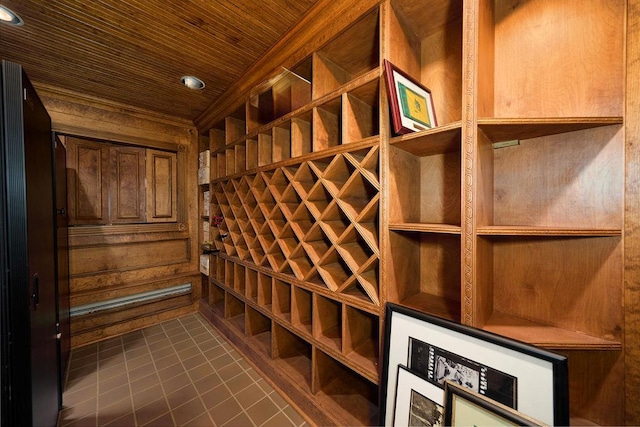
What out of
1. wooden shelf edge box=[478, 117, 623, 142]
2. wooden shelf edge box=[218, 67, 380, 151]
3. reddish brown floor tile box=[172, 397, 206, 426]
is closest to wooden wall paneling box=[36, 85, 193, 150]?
wooden shelf edge box=[218, 67, 380, 151]

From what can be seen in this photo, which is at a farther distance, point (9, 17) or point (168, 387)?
point (168, 387)

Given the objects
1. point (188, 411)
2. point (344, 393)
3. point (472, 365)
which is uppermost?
point (472, 365)

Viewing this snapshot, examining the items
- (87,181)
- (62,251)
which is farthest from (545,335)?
(87,181)

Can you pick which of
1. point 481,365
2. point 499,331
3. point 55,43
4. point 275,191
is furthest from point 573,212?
point 55,43

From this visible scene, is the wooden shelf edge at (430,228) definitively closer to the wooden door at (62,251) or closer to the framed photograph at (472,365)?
the framed photograph at (472,365)

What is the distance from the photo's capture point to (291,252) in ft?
5.69

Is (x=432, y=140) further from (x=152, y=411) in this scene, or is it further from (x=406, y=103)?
(x=152, y=411)

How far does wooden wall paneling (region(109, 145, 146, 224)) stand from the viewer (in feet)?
8.45

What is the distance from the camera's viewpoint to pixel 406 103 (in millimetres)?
1068

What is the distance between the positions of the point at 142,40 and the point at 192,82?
52cm

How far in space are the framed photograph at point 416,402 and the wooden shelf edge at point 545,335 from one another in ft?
1.15

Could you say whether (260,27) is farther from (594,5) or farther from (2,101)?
(594,5)

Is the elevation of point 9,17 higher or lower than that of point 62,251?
higher

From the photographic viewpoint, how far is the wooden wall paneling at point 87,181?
234 centimetres
